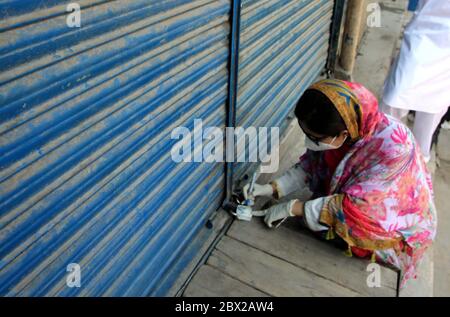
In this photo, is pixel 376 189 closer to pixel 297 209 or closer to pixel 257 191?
pixel 297 209

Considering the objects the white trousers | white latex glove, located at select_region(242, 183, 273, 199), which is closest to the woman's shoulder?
white latex glove, located at select_region(242, 183, 273, 199)

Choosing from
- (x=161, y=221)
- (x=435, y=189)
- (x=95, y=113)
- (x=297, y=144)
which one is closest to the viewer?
(x=95, y=113)

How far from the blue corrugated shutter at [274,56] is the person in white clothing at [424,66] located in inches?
33.2

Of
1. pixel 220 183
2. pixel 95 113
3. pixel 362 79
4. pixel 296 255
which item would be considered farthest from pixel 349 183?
pixel 362 79

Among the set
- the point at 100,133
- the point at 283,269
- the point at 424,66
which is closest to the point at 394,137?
the point at 283,269

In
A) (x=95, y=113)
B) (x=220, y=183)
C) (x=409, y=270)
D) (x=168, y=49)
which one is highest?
(x=168, y=49)

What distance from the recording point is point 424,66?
3555 mm

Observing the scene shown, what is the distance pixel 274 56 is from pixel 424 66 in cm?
159

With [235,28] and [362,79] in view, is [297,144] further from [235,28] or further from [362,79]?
[362,79]

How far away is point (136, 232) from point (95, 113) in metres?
0.65

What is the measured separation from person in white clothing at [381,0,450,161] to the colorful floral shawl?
1546 mm

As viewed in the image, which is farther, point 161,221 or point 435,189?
point 435,189

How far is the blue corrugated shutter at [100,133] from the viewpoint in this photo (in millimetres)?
1111

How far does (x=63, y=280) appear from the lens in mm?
1434
